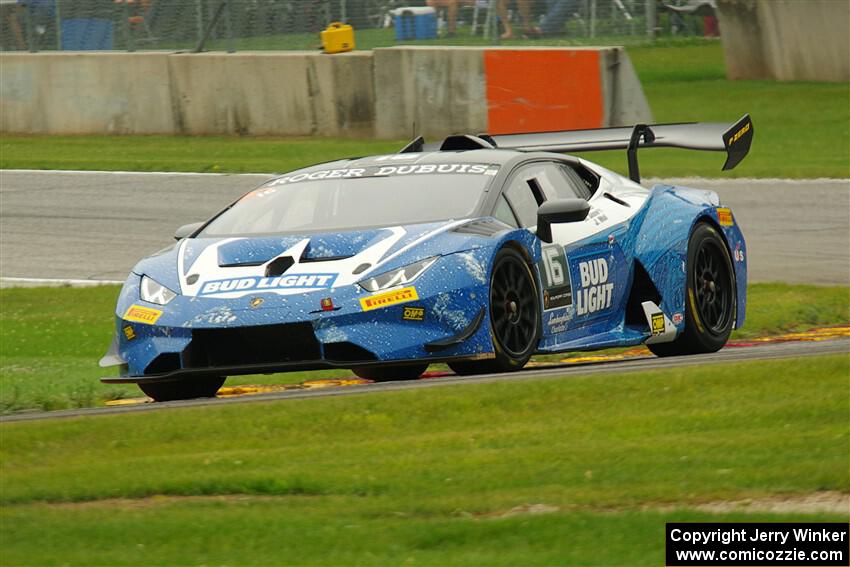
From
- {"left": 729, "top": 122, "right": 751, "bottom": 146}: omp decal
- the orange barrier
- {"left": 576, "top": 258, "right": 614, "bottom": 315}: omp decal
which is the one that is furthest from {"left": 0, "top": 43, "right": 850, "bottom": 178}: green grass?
{"left": 576, "top": 258, "right": 614, "bottom": 315}: omp decal

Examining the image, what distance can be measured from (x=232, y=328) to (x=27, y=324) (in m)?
5.92

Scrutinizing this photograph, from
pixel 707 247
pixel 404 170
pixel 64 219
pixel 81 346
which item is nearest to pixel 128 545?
pixel 404 170

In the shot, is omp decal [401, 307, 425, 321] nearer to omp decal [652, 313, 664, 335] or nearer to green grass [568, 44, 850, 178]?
omp decal [652, 313, 664, 335]

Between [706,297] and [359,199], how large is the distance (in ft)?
8.06

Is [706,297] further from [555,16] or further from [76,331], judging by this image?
[555,16]

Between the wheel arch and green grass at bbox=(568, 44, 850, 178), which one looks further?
green grass at bbox=(568, 44, 850, 178)

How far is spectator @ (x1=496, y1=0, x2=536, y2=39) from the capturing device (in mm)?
24375

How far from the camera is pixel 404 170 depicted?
10.4 m

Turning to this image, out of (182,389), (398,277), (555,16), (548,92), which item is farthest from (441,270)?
(555,16)

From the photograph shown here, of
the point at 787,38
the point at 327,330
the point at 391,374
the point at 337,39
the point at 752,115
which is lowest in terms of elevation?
the point at 752,115

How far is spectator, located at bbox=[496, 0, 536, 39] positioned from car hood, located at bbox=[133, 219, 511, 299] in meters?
15.0

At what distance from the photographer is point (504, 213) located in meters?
9.98

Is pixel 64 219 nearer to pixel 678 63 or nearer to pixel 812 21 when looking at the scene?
pixel 812 21

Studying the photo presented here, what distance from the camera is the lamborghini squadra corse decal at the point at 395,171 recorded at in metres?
10.3
